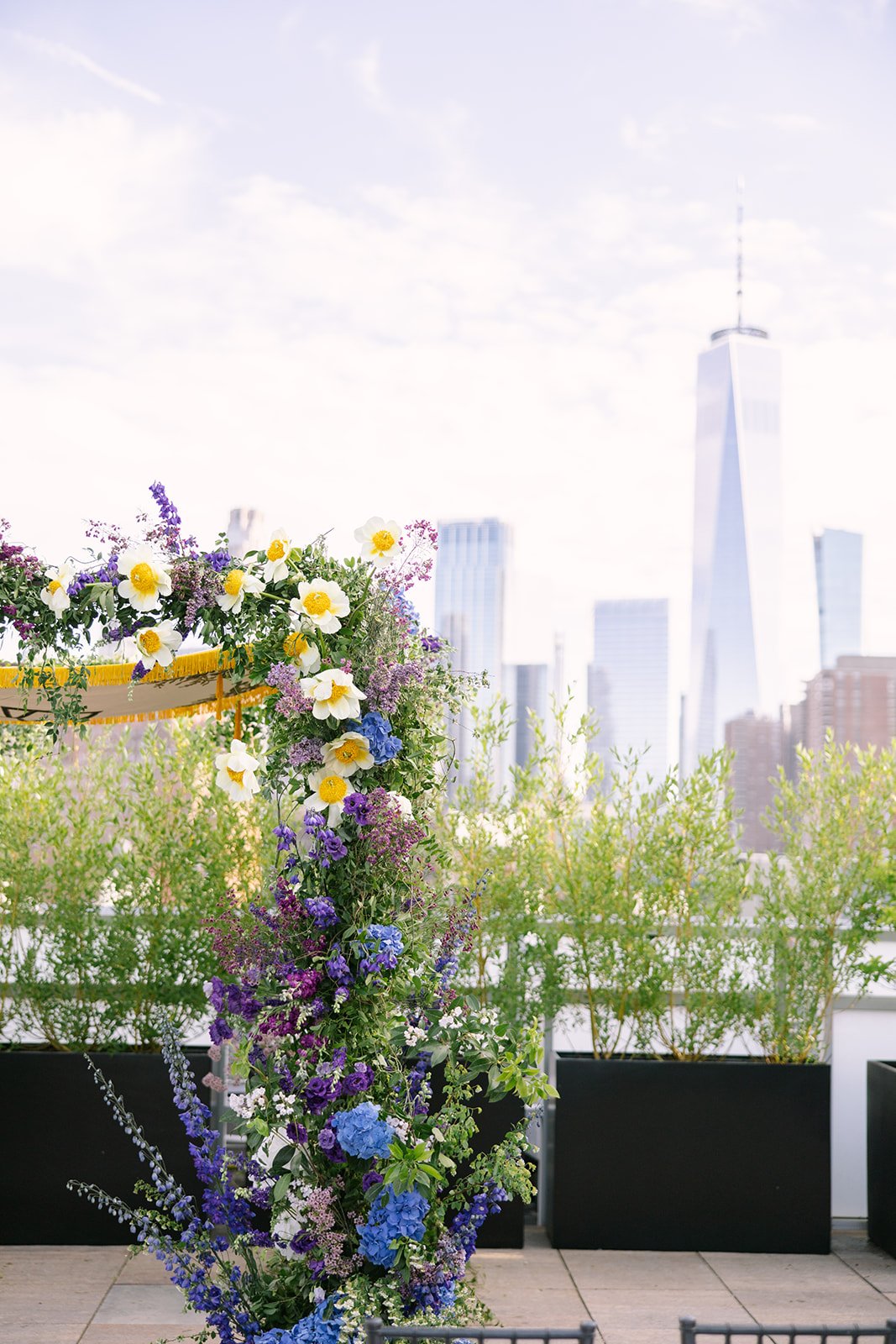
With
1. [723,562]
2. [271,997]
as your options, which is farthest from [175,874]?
[723,562]

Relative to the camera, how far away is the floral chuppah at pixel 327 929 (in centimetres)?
266

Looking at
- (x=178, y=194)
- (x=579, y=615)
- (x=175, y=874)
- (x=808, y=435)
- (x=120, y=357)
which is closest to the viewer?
(x=175, y=874)

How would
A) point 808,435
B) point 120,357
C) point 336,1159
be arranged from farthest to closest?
point 808,435
point 120,357
point 336,1159

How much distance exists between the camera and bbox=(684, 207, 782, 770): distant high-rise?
49969mm

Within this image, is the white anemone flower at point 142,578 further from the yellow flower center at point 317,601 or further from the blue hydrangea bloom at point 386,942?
the blue hydrangea bloom at point 386,942

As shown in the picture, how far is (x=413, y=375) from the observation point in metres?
32.8

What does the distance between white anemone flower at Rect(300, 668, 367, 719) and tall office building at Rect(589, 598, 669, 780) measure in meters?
41.1

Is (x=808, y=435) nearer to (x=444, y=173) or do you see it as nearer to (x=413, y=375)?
(x=413, y=375)

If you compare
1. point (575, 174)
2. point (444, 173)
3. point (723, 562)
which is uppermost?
point (575, 174)

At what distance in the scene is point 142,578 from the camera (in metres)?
2.71

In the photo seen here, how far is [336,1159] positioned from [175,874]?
5.52ft

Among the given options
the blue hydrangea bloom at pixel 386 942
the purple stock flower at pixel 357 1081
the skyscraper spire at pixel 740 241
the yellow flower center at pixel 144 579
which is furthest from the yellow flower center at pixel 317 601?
the skyscraper spire at pixel 740 241

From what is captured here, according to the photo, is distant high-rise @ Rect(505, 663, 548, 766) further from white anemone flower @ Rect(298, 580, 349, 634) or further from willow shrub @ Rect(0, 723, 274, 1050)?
white anemone flower @ Rect(298, 580, 349, 634)

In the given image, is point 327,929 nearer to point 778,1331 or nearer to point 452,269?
point 778,1331
